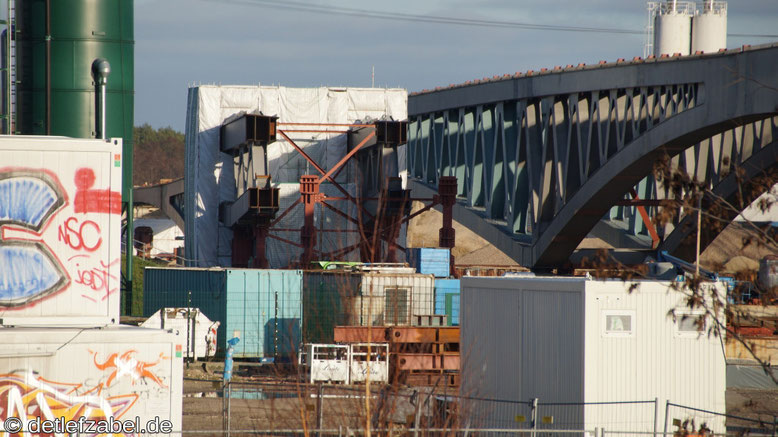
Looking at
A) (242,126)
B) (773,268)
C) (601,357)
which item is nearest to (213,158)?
(242,126)

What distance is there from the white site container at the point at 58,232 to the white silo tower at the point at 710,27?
58990mm

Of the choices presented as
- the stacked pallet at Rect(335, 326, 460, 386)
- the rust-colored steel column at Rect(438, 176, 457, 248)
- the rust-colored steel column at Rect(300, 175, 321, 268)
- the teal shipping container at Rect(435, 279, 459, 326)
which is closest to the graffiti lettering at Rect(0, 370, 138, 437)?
the stacked pallet at Rect(335, 326, 460, 386)

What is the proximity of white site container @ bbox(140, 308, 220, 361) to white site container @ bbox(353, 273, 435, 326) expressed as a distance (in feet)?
14.8

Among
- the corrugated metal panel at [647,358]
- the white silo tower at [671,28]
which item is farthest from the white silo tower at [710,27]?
the corrugated metal panel at [647,358]

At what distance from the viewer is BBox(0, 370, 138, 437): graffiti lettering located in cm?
1225

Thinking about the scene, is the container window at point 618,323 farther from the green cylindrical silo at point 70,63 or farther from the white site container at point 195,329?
the green cylindrical silo at point 70,63

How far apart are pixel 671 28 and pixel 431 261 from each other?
33638mm

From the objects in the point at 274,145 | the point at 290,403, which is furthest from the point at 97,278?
the point at 274,145

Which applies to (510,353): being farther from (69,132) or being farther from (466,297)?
(69,132)

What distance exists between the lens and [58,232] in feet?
45.0

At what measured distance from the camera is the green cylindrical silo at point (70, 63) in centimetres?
3045

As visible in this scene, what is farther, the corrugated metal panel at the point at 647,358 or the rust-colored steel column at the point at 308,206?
the rust-colored steel column at the point at 308,206

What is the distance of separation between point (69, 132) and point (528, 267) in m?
31.4

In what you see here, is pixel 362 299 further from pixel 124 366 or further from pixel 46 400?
pixel 46 400
